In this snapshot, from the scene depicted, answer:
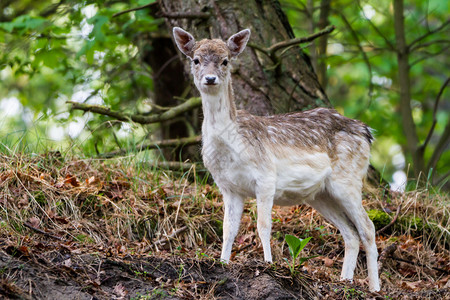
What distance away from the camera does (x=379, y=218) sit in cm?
715

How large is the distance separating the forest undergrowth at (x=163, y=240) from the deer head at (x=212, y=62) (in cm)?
166

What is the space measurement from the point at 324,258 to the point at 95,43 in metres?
4.45

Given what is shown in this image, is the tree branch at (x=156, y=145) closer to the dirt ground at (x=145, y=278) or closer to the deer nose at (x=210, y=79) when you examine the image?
the deer nose at (x=210, y=79)

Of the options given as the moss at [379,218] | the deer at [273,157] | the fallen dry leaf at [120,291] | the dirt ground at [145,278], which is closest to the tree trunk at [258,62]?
the deer at [273,157]

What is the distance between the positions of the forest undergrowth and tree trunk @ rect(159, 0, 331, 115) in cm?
150

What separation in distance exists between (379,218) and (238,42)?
120 inches

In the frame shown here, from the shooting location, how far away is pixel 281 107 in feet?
25.9

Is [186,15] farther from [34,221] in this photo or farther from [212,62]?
[34,221]

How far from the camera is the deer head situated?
17.7 ft

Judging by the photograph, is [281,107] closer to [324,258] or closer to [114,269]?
[324,258]

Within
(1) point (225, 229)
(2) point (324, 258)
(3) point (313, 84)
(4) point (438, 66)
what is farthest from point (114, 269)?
(4) point (438, 66)

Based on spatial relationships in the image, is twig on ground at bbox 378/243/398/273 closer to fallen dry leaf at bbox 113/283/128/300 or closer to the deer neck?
the deer neck

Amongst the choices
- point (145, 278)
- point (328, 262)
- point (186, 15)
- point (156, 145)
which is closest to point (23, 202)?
point (145, 278)

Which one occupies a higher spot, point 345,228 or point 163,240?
point 345,228
